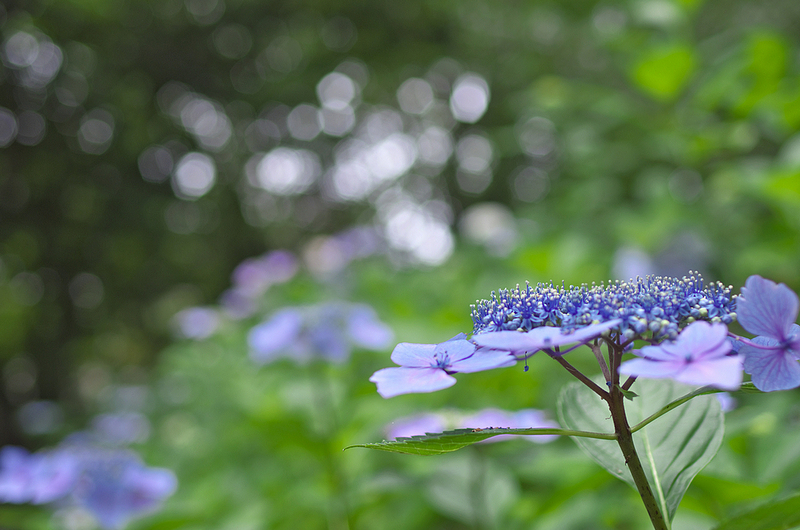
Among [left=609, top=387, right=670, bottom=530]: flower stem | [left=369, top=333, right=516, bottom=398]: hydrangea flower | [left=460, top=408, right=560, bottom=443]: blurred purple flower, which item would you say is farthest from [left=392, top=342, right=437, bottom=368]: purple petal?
[left=460, top=408, right=560, bottom=443]: blurred purple flower

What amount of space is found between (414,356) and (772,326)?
292 mm

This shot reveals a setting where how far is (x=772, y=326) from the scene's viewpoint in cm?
43

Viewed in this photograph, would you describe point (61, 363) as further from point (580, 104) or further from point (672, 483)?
point (672, 483)

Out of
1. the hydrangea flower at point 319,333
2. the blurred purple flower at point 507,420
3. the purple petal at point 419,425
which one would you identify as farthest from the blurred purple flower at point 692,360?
the hydrangea flower at point 319,333

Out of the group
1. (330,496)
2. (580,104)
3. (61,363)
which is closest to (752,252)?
(580,104)

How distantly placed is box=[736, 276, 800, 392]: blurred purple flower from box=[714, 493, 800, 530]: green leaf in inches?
3.3

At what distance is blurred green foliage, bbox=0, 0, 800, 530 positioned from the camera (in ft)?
4.96

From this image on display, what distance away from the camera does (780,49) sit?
6.41ft

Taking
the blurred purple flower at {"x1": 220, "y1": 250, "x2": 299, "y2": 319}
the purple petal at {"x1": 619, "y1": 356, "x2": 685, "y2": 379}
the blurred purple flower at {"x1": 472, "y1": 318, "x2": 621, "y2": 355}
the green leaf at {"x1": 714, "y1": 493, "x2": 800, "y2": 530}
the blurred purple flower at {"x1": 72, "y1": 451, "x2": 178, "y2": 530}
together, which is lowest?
the green leaf at {"x1": 714, "y1": 493, "x2": 800, "y2": 530}

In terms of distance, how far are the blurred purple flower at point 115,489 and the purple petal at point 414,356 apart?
1.19 meters

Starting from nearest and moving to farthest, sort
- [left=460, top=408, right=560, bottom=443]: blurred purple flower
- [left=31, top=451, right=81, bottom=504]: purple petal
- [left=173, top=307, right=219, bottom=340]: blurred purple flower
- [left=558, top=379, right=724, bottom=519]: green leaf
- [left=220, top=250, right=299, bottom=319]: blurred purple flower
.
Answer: [left=558, top=379, right=724, bottom=519]: green leaf → [left=460, top=408, right=560, bottom=443]: blurred purple flower → [left=31, top=451, right=81, bottom=504]: purple petal → [left=220, top=250, right=299, bottom=319]: blurred purple flower → [left=173, top=307, right=219, bottom=340]: blurred purple flower

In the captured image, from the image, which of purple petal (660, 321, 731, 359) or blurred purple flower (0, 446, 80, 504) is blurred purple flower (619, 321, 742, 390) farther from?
blurred purple flower (0, 446, 80, 504)

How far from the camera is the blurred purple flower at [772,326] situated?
1.39 feet

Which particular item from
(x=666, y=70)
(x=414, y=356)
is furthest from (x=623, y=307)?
(x=666, y=70)
